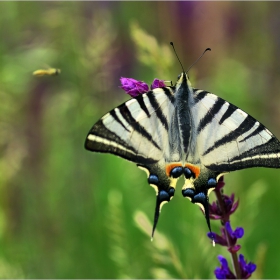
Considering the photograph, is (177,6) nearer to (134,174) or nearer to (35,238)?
(134,174)

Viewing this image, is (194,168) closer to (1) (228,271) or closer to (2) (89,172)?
(1) (228,271)

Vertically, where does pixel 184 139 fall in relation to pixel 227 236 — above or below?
above

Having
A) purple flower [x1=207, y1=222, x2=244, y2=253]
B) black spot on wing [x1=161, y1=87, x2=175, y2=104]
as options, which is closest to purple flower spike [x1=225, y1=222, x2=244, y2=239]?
purple flower [x1=207, y1=222, x2=244, y2=253]

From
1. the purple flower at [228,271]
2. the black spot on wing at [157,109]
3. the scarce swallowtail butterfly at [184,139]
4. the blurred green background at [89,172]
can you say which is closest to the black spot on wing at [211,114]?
the scarce swallowtail butterfly at [184,139]

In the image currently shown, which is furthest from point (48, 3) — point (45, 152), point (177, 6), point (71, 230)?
point (71, 230)

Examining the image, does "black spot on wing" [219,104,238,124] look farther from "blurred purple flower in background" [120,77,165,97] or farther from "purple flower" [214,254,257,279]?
"purple flower" [214,254,257,279]

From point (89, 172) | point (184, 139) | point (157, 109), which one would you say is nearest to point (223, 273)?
point (184, 139)

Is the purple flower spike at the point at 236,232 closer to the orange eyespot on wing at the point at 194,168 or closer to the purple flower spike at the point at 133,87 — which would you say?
the orange eyespot on wing at the point at 194,168
